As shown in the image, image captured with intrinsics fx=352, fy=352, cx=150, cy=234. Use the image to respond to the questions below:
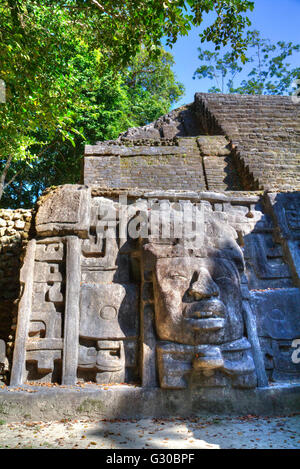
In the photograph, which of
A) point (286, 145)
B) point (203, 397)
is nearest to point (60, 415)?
point (203, 397)

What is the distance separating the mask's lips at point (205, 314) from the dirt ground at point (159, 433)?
0.93 metres

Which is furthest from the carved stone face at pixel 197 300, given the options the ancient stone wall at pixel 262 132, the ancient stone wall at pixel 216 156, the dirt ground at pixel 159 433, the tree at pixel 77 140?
the tree at pixel 77 140

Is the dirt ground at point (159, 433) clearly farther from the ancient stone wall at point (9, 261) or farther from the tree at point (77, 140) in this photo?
the tree at point (77, 140)

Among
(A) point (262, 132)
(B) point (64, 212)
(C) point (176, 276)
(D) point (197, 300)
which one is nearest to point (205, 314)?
(D) point (197, 300)

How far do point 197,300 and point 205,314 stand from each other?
189 millimetres

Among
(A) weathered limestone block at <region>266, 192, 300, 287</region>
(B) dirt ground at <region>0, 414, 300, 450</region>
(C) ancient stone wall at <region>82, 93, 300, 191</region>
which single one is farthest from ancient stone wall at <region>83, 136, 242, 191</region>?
(B) dirt ground at <region>0, 414, 300, 450</region>

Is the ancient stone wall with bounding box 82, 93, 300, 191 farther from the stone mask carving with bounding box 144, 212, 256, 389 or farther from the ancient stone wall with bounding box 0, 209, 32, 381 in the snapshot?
the stone mask carving with bounding box 144, 212, 256, 389

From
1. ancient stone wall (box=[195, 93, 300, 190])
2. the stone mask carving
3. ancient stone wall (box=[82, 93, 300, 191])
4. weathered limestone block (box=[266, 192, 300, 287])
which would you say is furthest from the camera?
ancient stone wall (box=[82, 93, 300, 191])

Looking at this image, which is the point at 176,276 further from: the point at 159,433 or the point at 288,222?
the point at 288,222

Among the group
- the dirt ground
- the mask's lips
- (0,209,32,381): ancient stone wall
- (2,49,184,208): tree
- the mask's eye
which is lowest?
the dirt ground

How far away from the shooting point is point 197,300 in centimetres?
389

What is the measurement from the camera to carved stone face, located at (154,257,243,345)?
12.3 feet

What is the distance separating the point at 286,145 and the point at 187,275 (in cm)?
642

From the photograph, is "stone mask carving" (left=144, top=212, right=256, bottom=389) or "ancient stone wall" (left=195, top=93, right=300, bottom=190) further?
"ancient stone wall" (left=195, top=93, right=300, bottom=190)
